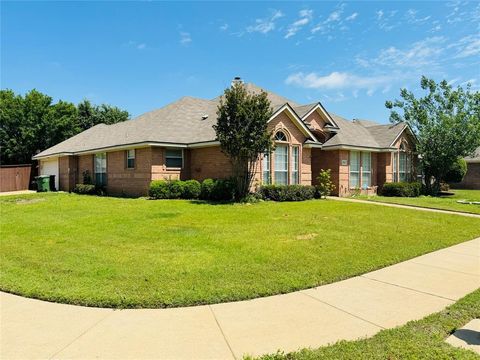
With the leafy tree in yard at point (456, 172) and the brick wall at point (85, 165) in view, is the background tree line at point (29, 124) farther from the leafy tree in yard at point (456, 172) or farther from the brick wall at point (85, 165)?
the leafy tree in yard at point (456, 172)

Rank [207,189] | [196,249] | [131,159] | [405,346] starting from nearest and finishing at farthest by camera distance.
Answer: [405,346] → [196,249] → [207,189] → [131,159]

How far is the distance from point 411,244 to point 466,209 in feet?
33.2

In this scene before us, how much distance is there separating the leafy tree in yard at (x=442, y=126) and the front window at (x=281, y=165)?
13.3m

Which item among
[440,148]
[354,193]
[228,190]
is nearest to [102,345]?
[228,190]

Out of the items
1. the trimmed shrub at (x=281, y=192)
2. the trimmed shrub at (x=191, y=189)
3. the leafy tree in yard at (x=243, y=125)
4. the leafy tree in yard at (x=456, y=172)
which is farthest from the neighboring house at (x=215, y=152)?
the leafy tree in yard at (x=456, y=172)

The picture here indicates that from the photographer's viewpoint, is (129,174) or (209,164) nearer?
(209,164)

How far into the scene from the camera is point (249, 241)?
338 inches

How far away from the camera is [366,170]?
24.7 metres

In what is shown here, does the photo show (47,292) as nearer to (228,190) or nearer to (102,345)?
(102,345)

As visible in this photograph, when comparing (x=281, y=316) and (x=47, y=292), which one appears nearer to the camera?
(x=281, y=316)

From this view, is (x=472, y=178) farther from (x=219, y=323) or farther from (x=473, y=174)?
(x=219, y=323)

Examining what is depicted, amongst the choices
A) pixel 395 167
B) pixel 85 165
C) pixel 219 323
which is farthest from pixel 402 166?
pixel 219 323

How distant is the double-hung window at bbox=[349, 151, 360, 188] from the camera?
23.5 meters

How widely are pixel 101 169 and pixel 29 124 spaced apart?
18265mm
